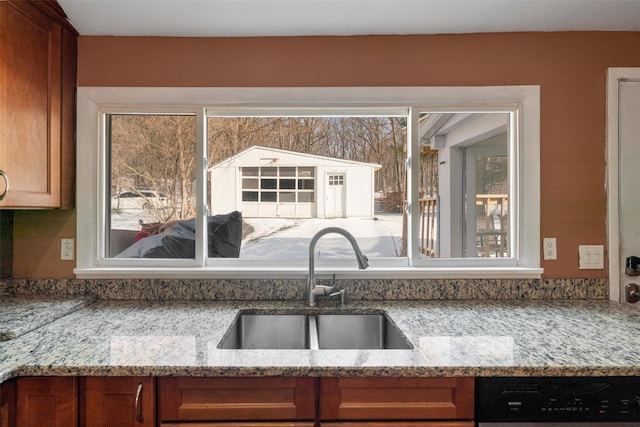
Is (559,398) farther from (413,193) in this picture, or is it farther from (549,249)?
(413,193)

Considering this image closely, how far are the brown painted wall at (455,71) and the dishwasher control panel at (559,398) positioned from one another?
0.80 metres

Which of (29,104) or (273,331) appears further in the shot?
(273,331)

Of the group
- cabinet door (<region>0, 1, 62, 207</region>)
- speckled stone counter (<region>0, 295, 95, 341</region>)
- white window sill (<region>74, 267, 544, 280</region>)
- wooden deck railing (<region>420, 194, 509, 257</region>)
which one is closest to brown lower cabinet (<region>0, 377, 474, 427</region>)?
speckled stone counter (<region>0, 295, 95, 341</region>)

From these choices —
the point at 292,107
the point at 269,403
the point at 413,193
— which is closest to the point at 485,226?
the point at 413,193

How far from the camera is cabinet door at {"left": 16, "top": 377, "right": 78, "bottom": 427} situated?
116 centimetres

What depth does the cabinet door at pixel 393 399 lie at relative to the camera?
46.4 inches

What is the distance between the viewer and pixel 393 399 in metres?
1.18

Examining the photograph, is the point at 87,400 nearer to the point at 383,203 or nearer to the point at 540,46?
the point at 383,203

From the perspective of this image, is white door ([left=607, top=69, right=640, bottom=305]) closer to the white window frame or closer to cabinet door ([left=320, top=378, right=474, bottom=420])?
the white window frame

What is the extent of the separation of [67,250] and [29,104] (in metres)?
0.72

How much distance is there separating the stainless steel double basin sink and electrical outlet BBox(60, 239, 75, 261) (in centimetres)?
95

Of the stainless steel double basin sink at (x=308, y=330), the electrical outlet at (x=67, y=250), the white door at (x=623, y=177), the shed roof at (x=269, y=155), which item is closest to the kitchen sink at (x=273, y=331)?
the stainless steel double basin sink at (x=308, y=330)

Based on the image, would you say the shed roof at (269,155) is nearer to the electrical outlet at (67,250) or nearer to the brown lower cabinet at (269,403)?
the electrical outlet at (67,250)

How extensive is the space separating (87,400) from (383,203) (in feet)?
4.94
